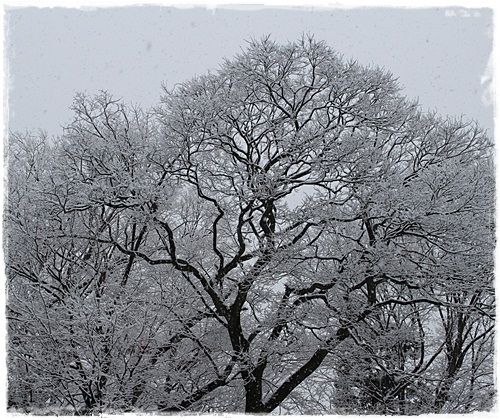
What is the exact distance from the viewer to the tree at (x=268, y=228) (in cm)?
955

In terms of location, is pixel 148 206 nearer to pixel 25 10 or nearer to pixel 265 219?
pixel 265 219

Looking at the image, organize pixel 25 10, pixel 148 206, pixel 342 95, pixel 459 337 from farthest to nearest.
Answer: pixel 459 337 < pixel 342 95 < pixel 148 206 < pixel 25 10

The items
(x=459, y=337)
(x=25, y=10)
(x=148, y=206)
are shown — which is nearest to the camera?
(x=25, y=10)

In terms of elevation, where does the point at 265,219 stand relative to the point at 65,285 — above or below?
above

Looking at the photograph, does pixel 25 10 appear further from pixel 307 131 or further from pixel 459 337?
pixel 459 337

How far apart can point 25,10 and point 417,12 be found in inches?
227

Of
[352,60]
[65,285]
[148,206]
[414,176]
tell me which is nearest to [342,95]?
[352,60]

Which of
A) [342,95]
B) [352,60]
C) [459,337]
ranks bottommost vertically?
[459,337]

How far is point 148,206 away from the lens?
9547 mm

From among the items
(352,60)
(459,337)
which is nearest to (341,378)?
(459,337)

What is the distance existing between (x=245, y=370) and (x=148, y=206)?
3.43 metres

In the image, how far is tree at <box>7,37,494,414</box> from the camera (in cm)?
955

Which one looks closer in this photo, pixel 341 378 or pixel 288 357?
pixel 288 357

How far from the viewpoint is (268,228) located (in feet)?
34.3
